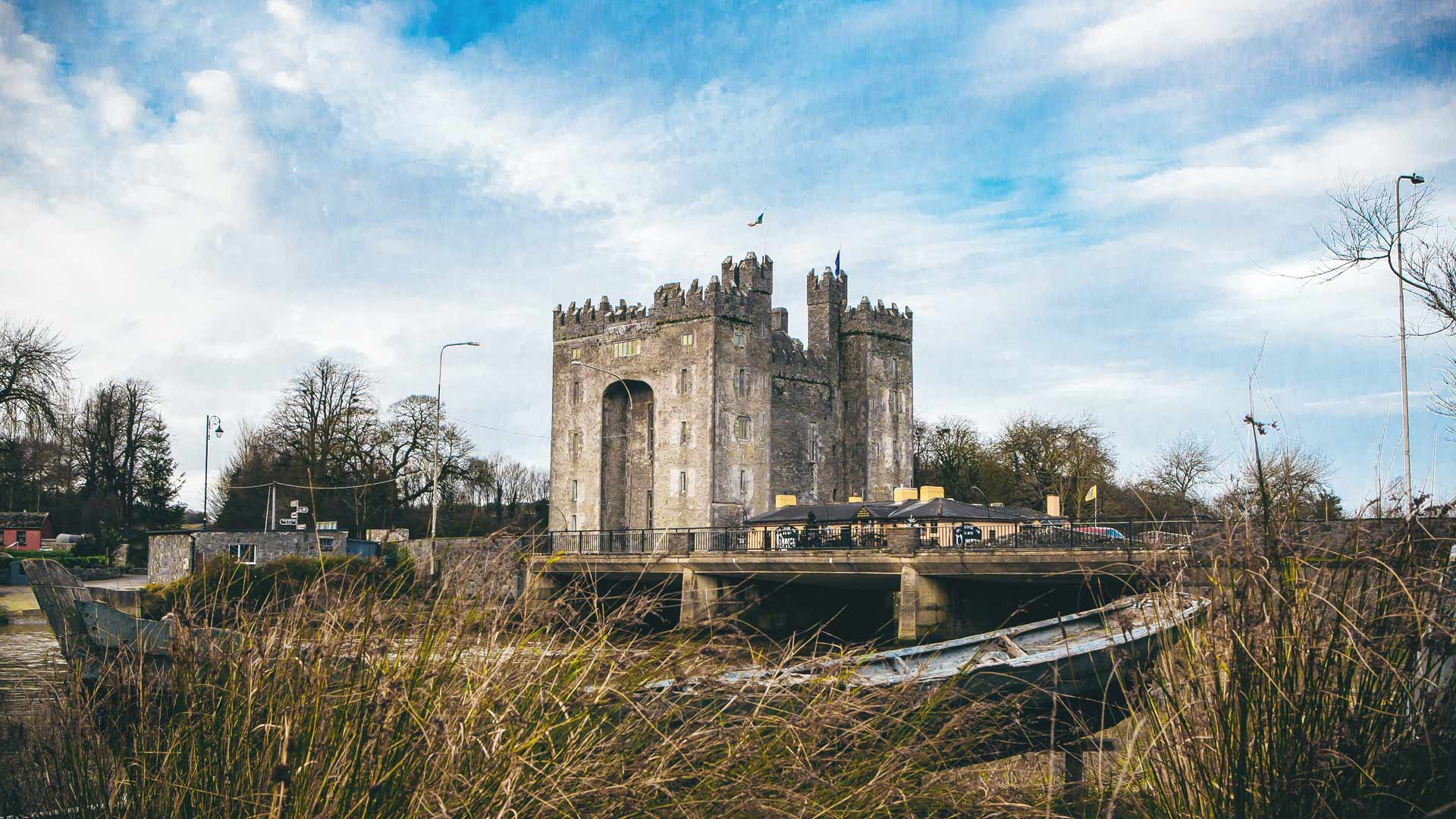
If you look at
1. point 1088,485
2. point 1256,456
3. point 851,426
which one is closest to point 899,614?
point 1256,456

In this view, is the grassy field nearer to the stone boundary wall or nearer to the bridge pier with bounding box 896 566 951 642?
the stone boundary wall

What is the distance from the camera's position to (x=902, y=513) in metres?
31.2

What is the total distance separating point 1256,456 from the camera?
13.6 ft

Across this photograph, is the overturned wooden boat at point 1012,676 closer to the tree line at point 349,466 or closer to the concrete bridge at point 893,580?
the concrete bridge at point 893,580

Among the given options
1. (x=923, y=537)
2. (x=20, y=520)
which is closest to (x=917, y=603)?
(x=923, y=537)

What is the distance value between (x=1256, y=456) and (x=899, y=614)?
60.2 feet

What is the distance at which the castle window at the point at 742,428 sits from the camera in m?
44.0

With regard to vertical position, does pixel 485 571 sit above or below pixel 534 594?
above

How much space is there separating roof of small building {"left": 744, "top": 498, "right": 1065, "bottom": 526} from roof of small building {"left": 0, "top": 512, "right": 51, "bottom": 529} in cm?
3715

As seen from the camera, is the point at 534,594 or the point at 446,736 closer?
the point at 446,736

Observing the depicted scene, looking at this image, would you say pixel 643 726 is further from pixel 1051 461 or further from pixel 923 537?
pixel 1051 461

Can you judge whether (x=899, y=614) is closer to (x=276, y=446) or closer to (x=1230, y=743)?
(x=1230, y=743)

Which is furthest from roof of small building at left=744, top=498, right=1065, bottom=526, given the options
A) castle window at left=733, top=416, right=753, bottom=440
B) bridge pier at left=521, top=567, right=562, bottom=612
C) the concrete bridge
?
bridge pier at left=521, top=567, right=562, bottom=612

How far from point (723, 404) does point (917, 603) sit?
22.6 meters
